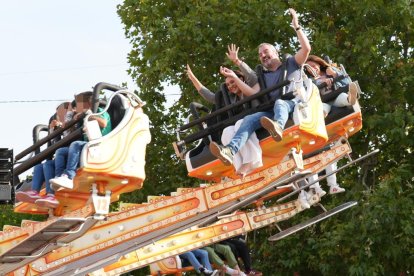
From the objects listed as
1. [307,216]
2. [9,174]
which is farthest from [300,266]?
[9,174]

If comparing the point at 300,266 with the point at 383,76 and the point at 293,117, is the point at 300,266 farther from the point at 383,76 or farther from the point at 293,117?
the point at 293,117

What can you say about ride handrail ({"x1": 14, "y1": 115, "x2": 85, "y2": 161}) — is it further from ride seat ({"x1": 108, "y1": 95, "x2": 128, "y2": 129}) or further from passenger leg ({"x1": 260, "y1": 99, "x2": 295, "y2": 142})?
passenger leg ({"x1": 260, "y1": 99, "x2": 295, "y2": 142})

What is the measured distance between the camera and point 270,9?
61.8ft

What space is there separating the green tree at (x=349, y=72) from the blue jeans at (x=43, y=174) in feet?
20.5

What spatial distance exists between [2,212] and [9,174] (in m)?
13.9

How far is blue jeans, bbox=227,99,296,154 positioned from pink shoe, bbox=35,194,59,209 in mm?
1630

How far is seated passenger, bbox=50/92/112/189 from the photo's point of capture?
10844 millimetres

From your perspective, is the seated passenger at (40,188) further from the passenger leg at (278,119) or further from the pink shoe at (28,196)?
the passenger leg at (278,119)

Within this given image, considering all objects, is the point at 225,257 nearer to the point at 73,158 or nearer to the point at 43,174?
the point at 43,174

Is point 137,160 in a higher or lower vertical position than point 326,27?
lower

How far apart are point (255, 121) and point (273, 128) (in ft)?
1.48

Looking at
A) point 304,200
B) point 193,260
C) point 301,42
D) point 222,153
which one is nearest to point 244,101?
point 301,42

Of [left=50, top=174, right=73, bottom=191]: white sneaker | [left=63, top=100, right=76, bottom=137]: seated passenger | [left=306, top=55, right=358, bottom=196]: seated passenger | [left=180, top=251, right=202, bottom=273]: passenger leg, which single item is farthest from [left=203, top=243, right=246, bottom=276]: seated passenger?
[left=50, top=174, right=73, bottom=191]: white sneaker

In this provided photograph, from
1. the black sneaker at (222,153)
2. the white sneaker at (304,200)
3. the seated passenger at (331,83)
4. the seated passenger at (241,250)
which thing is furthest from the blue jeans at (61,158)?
the seated passenger at (241,250)
